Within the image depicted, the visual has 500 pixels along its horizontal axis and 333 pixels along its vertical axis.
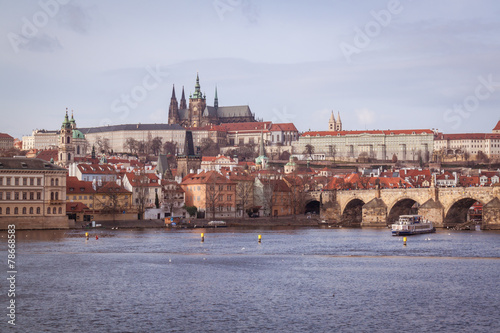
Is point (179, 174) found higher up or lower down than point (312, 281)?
higher up

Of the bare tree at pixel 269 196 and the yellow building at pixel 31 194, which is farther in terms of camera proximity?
the bare tree at pixel 269 196

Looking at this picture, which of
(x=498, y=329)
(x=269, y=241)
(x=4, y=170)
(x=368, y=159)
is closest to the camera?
(x=498, y=329)

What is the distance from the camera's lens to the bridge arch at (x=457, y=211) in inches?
2662

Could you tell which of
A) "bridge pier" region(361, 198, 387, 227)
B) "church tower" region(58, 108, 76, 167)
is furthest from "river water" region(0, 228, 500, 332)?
"church tower" region(58, 108, 76, 167)

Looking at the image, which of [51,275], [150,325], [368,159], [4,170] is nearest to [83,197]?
[4,170]

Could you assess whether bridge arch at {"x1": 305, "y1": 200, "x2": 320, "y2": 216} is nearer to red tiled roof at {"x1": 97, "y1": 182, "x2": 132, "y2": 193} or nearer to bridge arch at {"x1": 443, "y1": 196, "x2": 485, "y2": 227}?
bridge arch at {"x1": 443, "y1": 196, "x2": 485, "y2": 227}

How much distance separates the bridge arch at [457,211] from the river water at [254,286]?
16768 mm

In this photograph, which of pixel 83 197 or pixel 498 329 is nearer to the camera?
pixel 498 329

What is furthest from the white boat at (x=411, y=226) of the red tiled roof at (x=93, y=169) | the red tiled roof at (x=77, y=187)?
the red tiled roof at (x=93, y=169)

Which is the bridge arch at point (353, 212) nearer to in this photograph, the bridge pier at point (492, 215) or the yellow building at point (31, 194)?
the bridge pier at point (492, 215)

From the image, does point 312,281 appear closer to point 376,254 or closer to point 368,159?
point 376,254

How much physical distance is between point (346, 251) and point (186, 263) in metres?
10.7

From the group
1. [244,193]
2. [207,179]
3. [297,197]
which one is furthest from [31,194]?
[297,197]

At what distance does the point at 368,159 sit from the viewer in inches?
7239
